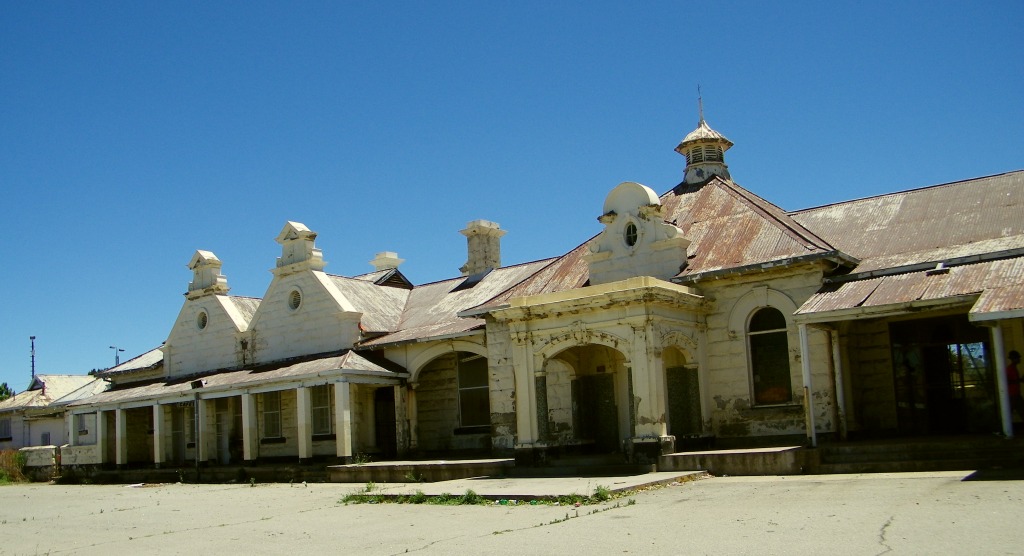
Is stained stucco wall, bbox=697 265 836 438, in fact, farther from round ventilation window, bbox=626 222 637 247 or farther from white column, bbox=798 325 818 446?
round ventilation window, bbox=626 222 637 247

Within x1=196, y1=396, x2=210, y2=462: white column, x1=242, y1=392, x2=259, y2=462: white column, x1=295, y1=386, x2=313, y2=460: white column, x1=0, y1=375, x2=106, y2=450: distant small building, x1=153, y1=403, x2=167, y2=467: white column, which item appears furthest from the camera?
x1=0, y1=375, x2=106, y2=450: distant small building

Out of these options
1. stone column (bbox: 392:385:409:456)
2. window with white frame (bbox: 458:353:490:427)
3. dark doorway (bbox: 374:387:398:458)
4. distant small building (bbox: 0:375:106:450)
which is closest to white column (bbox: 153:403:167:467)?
dark doorway (bbox: 374:387:398:458)

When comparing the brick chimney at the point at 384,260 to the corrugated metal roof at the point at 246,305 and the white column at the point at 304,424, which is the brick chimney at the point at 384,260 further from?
the white column at the point at 304,424

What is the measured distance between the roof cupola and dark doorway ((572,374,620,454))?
→ 6.10 meters

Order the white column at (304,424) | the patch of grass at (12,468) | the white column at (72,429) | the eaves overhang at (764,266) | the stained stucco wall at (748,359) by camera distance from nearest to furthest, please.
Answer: the eaves overhang at (764,266) → the stained stucco wall at (748,359) → the white column at (304,424) → the white column at (72,429) → the patch of grass at (12,468)

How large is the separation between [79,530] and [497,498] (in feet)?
22.6

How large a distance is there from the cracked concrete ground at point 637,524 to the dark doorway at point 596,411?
5.21 m

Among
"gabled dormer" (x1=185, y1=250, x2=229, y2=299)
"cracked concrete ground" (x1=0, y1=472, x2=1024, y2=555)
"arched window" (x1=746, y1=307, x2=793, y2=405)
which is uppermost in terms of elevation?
"gabled dormer" (x1=185, y1=250, x2=229, y2=299)

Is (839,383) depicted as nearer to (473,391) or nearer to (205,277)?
(473,391)

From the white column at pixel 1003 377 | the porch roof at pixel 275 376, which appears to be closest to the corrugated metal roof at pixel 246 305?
the porch roof at pixel 275 376

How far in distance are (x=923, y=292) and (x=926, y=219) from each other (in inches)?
180

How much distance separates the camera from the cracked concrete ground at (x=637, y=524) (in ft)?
31.8

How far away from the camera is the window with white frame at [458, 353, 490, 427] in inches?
1025

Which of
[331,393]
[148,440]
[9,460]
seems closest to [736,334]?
[331,393]
